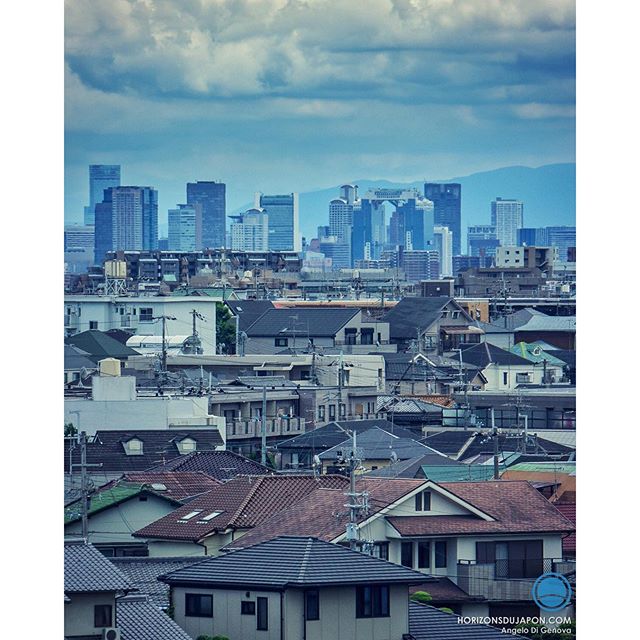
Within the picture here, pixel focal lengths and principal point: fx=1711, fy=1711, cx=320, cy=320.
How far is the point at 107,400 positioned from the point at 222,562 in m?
7.53

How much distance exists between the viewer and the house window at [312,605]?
4.99m

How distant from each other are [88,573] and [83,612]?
17 centimetres

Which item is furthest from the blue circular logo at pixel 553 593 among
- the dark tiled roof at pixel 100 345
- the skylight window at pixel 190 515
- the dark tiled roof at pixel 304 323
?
the dark tiled roof at pixel 304 323

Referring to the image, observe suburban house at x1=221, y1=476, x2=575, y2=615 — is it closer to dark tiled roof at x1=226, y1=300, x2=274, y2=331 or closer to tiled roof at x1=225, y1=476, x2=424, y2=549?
tiled roof at x1=225, y1=476, x2=424, y2=549

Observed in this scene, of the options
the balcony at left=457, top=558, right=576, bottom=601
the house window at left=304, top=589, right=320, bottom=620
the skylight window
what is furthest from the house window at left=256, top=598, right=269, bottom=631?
the skylight window

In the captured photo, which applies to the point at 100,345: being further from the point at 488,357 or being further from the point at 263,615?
the point at 263,615

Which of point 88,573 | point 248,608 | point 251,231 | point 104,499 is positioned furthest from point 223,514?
point 251,231

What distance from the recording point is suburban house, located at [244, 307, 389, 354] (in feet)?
71.9

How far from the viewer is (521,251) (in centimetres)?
4341

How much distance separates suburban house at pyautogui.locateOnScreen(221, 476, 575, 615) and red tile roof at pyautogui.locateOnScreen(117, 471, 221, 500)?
1.92 m

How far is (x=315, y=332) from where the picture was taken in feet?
72.3

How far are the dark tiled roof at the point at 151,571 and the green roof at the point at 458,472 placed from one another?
2185 mm

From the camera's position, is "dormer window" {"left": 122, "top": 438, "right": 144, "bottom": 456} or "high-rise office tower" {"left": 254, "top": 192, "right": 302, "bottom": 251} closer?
"dormer window" {"left": 122, "top": 438, "right": 144, "bottom": 456}
